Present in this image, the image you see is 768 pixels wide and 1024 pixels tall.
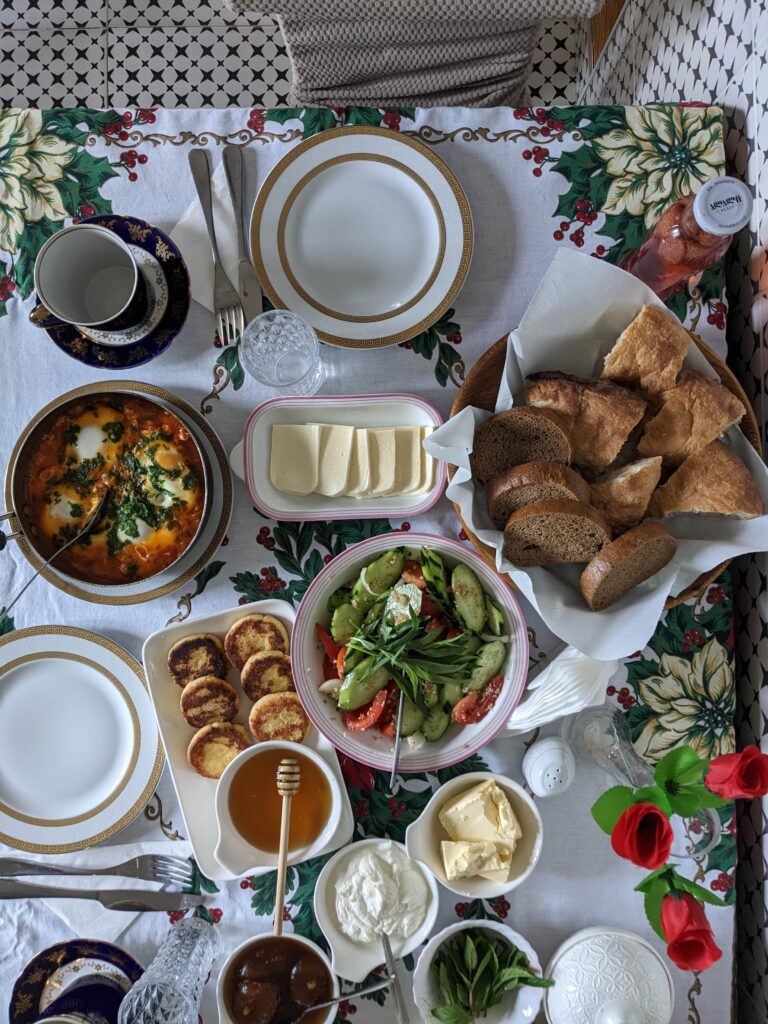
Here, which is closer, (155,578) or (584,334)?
(584,334)

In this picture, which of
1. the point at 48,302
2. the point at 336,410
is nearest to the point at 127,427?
the point at 48,302

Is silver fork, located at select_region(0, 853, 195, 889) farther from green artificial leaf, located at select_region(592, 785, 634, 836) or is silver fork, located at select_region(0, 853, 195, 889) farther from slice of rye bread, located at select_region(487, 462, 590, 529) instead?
slice of rye bread, located at select_region(487, 462, 590, 529)

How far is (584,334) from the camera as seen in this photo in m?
1.15

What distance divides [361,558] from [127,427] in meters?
0.44

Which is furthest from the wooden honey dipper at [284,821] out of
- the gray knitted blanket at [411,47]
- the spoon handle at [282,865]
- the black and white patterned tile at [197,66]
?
the black and white patterned tile at [197,66]

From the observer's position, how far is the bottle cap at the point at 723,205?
3.32 ft

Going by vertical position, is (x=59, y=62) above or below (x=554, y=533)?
above

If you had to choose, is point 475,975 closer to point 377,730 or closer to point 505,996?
point 505,996

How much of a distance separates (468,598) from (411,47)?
0.99m

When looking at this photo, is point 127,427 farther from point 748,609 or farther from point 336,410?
point 748,609

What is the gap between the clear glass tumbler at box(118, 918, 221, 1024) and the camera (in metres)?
1.12

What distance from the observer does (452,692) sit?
1.21m

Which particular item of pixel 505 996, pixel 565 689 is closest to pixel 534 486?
pixel 565 689

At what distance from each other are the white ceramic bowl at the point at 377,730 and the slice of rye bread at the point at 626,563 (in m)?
0.13
